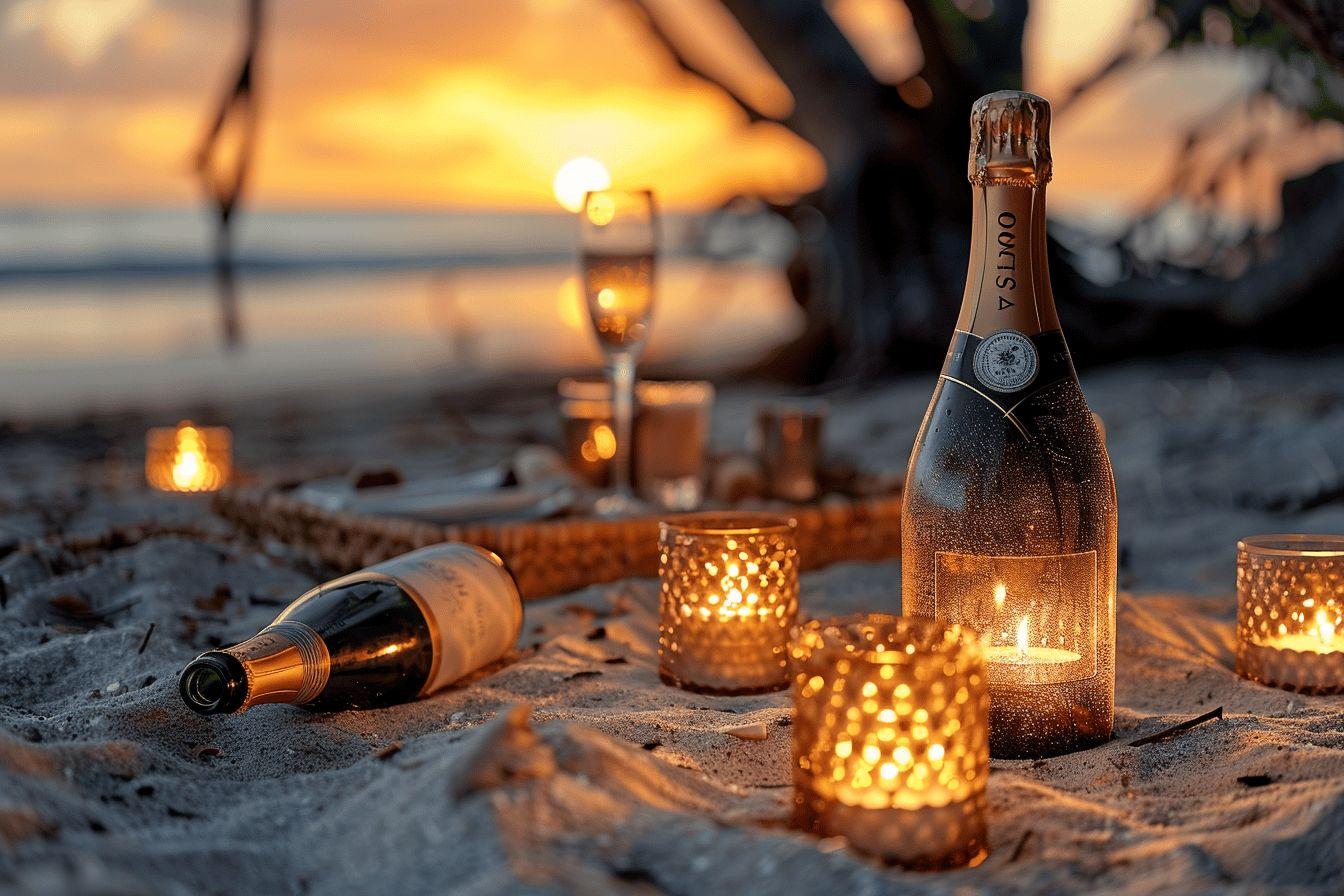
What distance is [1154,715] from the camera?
5.74 feet

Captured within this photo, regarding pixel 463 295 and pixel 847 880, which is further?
pixel 463 295

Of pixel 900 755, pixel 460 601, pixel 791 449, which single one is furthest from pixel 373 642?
pixel 791 449

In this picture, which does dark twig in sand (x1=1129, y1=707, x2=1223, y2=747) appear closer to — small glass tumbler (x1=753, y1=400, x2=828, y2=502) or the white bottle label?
the white bottle label

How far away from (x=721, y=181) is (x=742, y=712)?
5.49 meters

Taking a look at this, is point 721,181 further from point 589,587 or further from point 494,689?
point 494,689

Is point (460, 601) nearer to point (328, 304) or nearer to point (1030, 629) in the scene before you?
point (1030, 629)

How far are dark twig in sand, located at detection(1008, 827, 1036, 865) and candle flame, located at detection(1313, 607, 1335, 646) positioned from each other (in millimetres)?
860

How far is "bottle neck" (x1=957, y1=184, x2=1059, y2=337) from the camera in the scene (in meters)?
1.56

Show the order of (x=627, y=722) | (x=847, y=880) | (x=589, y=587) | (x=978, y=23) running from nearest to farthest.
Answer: (x=847, y=880)
(x=627, y=722)
(x=589, y=587)
(x=978, y=23)

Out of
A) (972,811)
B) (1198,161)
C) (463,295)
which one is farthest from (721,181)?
(463,295)

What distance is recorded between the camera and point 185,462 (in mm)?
3684

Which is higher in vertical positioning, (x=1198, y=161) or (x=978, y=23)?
(x=978, y=23)

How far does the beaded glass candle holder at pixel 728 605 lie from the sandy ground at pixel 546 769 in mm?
53

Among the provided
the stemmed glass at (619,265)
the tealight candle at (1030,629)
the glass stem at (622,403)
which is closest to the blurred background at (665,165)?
the stemmed glass at (619,265)
